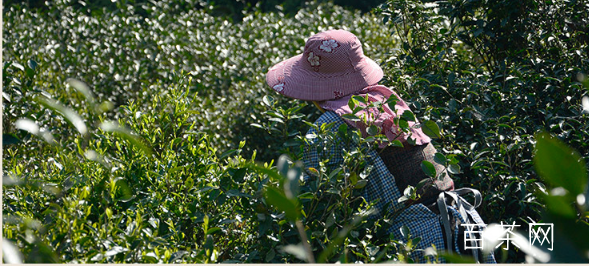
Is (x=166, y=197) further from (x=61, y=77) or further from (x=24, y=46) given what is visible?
(x=24, y=46)

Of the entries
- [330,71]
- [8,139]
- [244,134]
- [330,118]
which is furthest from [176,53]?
[8,139]

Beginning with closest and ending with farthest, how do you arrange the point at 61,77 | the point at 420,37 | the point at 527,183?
the point at 527,183 → the point at 420,37 → the point at 61,77

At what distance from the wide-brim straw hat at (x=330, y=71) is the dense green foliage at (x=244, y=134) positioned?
0.18m

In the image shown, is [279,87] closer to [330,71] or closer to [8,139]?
[330,71]

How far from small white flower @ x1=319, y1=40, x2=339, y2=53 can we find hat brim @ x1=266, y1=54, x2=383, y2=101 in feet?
0.35

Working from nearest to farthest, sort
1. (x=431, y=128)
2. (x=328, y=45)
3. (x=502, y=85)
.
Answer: (x=431, y=128), (x=328, y=45), (x=502, y=85)

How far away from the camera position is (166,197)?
1855mm

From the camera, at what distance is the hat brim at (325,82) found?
7.13 feet

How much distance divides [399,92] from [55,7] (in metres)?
4.89

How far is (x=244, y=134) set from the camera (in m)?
4.23

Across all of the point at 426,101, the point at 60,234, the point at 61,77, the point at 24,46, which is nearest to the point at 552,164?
the point at 60,234

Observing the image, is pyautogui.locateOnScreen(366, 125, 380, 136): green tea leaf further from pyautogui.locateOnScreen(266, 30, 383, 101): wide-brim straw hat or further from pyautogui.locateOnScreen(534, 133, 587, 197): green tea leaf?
pyautogui.locateOnScreen(534, 133, 587, 197): green tea leaf

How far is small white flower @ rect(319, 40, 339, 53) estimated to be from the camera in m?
2.17

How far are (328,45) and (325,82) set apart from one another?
0.15 meters
